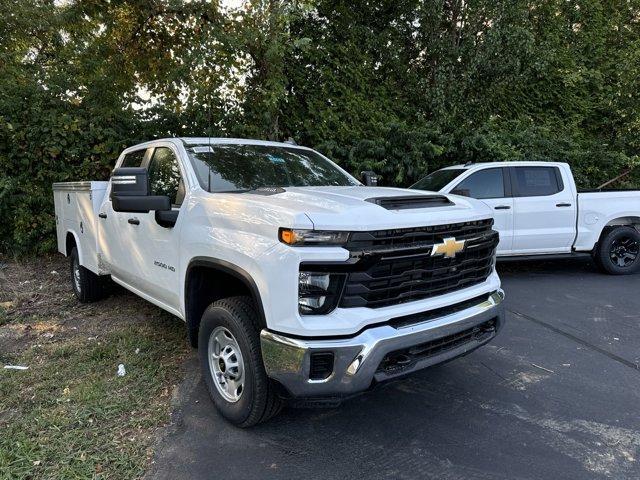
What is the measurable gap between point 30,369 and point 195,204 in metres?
2.12

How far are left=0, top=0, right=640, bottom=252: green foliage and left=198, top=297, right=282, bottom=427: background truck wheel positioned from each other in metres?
5.86

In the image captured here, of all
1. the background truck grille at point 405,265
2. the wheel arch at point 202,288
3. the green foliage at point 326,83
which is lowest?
the wheel arch at point 202,288

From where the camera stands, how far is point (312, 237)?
2449 mm

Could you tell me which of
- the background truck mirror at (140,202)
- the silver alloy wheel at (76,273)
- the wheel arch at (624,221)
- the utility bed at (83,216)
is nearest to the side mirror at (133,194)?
the background truck mirror at (140,202)

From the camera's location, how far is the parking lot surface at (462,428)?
261 centimetres

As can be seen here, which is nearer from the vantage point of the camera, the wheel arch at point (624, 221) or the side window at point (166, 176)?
the side window at point (166, 176)

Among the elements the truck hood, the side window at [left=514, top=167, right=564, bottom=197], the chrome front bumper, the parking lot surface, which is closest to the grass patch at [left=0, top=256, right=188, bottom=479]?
the parking lot surface

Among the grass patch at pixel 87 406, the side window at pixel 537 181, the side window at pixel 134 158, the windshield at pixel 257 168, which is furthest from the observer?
the side window at pixel 537 181

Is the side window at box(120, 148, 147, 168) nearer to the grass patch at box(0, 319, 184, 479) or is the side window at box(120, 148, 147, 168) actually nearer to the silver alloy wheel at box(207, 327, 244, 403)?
the grass patch at box(0, 319, 184, 479)

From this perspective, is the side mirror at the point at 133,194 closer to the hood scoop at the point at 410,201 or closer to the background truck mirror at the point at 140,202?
the background truck mirror at the point at 140,202

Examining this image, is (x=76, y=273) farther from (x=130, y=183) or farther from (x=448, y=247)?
(x=448, y=247)

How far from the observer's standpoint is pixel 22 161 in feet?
26.1

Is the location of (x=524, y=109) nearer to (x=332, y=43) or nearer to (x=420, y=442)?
(x=332, y=43)

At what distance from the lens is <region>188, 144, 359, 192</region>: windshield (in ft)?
11.9
